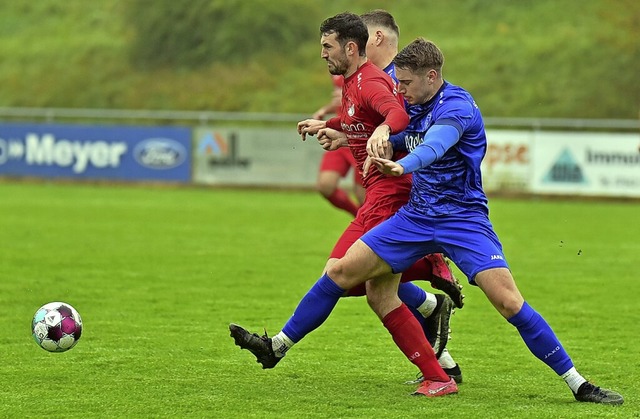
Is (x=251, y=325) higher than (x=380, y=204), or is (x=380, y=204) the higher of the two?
(x=380, y=204)

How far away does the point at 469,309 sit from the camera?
9.49 m

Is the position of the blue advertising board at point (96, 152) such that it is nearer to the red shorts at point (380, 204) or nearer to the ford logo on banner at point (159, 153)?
the ford logo on banner at point (159, 153)

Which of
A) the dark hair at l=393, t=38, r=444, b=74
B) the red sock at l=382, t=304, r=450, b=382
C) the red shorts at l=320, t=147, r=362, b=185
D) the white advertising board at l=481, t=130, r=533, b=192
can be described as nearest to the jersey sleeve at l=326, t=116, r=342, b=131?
the dark hair at l=393, t=38, r=444, b=74

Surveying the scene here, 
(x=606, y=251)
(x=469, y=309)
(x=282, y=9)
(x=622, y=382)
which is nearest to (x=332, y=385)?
(x=622, y=382)

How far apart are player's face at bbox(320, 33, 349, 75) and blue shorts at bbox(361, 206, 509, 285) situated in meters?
0.99

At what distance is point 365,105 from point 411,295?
3.92ft

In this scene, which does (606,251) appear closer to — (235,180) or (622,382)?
(622,382)

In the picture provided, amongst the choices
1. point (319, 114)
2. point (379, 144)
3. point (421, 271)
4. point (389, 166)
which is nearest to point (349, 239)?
point (421, 271)

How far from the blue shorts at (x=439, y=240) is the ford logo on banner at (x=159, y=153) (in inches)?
745

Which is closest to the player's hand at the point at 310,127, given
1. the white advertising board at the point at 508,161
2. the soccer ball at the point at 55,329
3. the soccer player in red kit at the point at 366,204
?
the soccer player in red kit at the point at 366,204

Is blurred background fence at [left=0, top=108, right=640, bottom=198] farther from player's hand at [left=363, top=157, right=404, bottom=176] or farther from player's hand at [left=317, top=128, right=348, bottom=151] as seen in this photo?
player's hand at [left=363, top=157, right=404, bottom=176]

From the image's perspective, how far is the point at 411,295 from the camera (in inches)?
263

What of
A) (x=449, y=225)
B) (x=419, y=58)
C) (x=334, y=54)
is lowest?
(x=449, y=225)

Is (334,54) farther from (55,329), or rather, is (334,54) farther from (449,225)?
(55,329)
